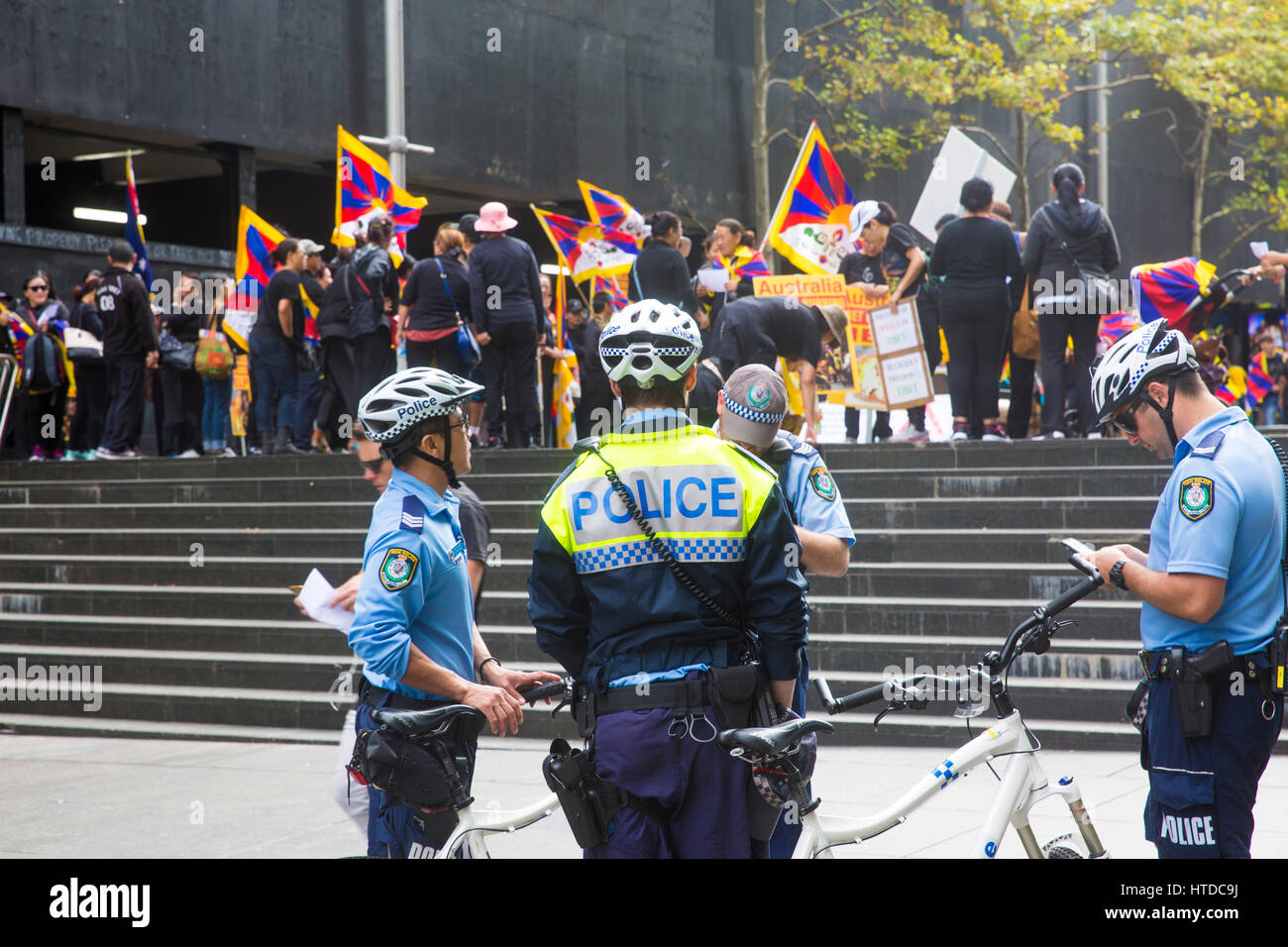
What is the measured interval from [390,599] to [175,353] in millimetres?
12225

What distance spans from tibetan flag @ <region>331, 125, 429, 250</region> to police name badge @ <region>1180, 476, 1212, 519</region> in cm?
1295

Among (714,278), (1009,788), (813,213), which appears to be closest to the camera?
(1009,788)

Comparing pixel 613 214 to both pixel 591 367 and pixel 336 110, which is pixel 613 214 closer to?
pixel 591 367

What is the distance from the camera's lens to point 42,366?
15.5m

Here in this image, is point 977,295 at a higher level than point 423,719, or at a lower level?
higher

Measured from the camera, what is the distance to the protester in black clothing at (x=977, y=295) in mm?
11172

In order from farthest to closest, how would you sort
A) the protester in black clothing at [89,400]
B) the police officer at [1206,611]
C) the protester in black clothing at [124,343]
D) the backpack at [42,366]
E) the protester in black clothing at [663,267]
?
1. the protester in black clothing at [89,400]
2. the backpack at [42,366]
3. the protester in black clothing at [124,343]
4. the protester in black clothing at [663,267]
5. the police officer at [1206,611]

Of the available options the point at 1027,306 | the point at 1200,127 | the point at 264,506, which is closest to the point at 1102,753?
the point at 1027,306

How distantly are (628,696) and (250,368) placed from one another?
11932 mm

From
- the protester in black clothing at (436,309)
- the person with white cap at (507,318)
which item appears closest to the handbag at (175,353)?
the protester in black clothing at (436,309)

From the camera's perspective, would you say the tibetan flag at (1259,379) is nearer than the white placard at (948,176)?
No

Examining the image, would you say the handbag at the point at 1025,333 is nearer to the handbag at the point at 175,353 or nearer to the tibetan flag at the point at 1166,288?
the tibetan flag at the point at 1166,288

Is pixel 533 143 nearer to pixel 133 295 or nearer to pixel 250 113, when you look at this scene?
pixel 250 113

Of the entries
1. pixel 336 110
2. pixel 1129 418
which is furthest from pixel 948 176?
pixel 1129 418
